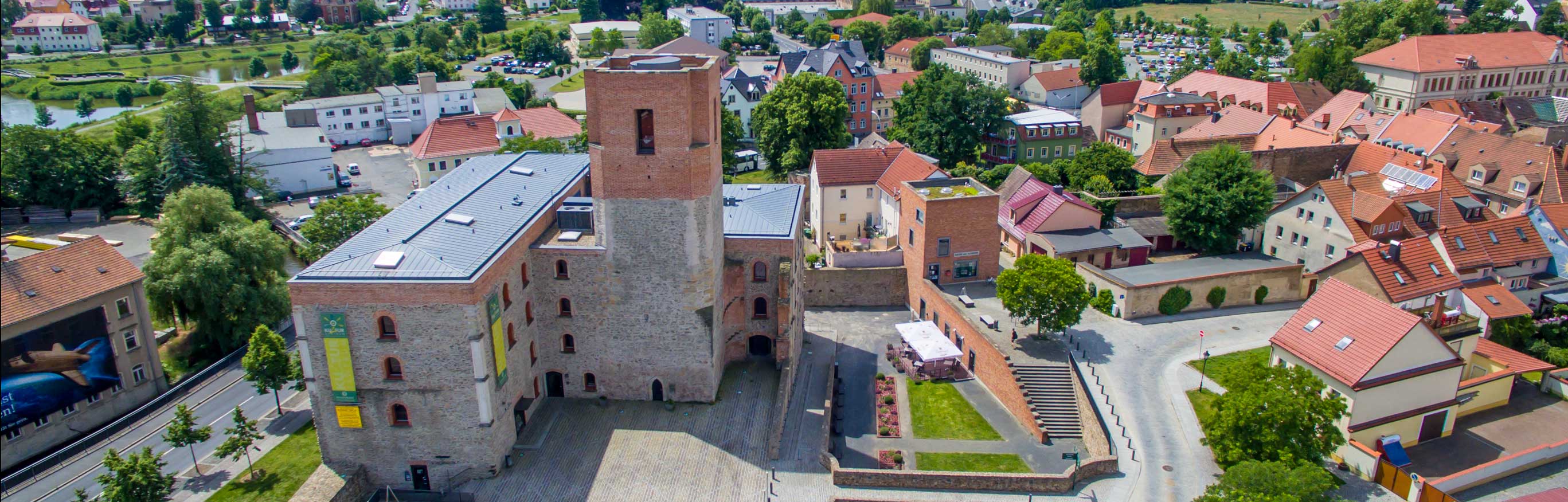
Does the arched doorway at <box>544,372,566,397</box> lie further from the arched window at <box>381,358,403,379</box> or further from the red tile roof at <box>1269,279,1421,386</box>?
the red tile roof at <box>1269,279,1421,386</box>

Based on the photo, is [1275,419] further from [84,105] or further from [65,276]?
[84,105]

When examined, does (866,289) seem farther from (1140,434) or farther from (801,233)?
(1140,434)

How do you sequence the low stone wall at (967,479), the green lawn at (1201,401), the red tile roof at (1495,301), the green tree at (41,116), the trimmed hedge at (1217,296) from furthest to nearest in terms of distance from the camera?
the green tree at (41,116)
the trimmed hedge at (1217,296)
the red tile roof at (1495,301)
the green lawn at (1201,401)
the low stone wall at (967,479)

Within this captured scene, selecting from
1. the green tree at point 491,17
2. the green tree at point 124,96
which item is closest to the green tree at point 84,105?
the green tree at point 124,96

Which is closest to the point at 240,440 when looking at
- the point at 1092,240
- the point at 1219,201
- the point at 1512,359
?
the point at 1092,240

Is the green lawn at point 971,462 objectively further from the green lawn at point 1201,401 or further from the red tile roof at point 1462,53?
the red tile roof at point 1462,53

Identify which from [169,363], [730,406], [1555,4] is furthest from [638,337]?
[1555,4]

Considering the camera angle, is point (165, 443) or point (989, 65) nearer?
point (165, 443)
